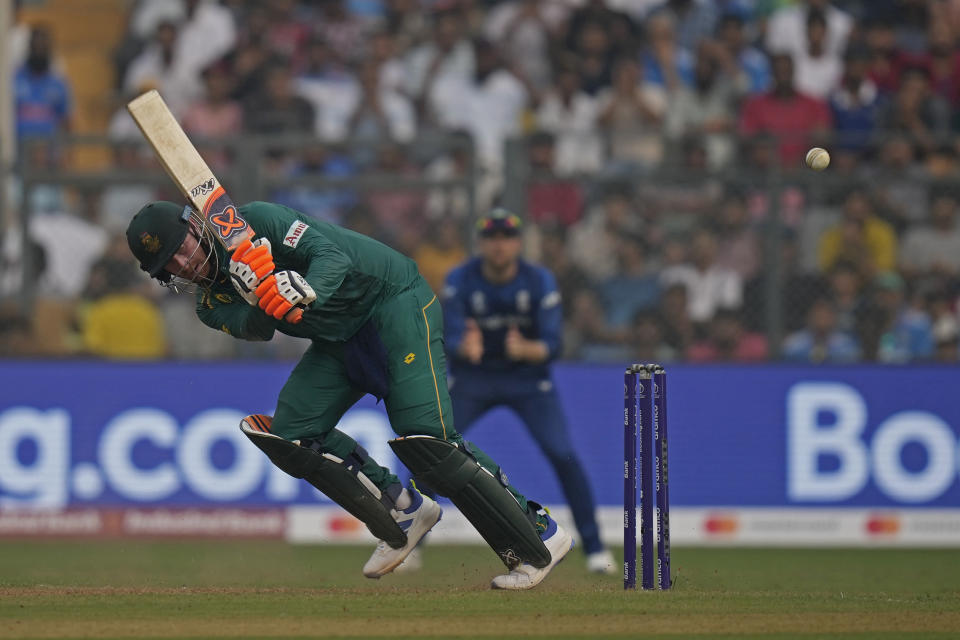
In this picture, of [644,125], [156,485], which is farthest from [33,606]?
[644,125]

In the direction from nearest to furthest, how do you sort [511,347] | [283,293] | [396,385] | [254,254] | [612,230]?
[283,293] < [254,254] < [396,385] < [511,347] < [612,230]

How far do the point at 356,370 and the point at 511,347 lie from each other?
296 centimetres

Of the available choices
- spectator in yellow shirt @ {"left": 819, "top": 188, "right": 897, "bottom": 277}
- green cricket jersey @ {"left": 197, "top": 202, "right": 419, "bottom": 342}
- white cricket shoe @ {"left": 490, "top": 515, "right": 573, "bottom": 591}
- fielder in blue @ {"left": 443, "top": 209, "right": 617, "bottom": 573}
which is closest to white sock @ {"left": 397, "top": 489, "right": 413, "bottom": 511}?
white cricket shoe @ {"left": 490, "top": 515, "right": 573, "bottom": 591}

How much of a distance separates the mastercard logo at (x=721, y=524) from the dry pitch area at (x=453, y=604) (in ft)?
5.07

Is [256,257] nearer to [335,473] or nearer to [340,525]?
[335,473]

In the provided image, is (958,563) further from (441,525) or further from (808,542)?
(441,525)

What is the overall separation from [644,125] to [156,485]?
5.47 m


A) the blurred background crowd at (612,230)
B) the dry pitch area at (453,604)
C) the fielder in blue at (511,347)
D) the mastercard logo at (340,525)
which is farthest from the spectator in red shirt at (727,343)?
the mastercard logo at (340,525)

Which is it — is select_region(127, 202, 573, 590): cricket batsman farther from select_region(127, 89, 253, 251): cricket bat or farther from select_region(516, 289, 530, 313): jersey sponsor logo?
select_region(516, 289, 530, 313): jersey sponsor logo

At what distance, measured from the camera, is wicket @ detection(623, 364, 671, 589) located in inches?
289

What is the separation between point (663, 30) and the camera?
1480 cm

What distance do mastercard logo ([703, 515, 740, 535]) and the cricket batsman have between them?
4.32 metres

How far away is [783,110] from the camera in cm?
1387

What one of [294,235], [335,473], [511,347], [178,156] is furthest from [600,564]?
[178,156]
